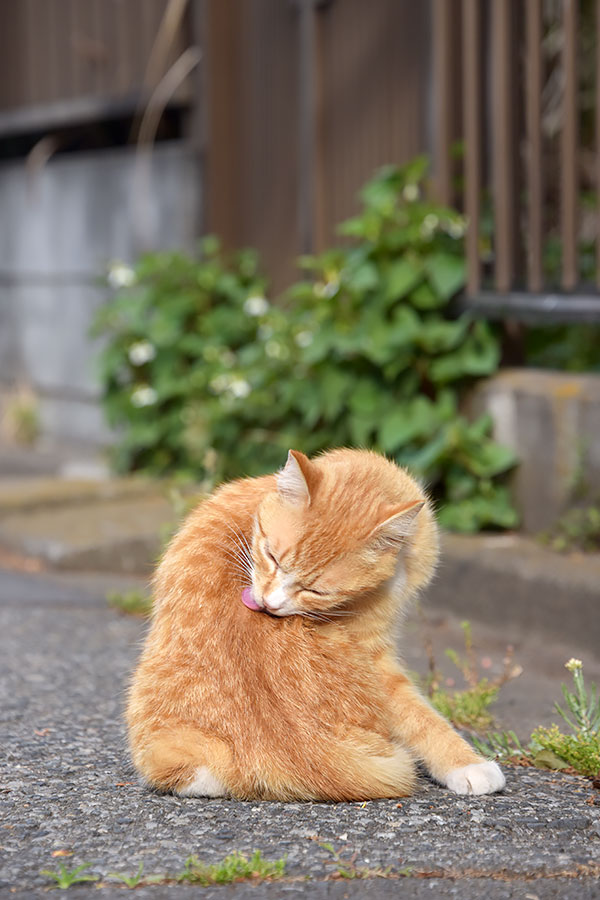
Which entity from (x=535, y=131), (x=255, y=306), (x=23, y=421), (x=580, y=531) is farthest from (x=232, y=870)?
(x=23, y=421)

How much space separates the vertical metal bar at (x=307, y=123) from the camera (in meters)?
6.73

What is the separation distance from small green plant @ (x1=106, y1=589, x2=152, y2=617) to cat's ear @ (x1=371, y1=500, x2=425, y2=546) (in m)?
2.23

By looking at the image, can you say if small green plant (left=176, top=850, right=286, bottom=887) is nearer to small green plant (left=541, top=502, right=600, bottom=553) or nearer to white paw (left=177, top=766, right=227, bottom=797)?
white paw (left=177, top=766, right=227, bottom=797)

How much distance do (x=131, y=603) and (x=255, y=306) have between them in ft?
8.01

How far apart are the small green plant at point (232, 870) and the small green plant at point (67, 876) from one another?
0.18 m

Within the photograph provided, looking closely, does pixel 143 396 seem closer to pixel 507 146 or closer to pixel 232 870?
pixel 507 146

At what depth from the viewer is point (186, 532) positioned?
298cm

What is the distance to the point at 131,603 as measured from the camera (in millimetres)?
4836

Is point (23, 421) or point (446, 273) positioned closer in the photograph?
point (446, 273)

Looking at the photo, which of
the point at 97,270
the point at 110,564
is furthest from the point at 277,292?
the point at 110,564

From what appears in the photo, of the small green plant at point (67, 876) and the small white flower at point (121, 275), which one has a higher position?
the small white flower at point (121, 275)

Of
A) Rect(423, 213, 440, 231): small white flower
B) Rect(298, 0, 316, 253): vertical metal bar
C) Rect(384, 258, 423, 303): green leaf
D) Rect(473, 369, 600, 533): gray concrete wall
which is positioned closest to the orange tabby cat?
Rect(473, 369, 600, 533): gray concrete wall

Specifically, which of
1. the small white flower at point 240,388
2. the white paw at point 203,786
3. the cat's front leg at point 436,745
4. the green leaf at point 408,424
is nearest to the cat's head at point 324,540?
the cat's front leg at point 436,745

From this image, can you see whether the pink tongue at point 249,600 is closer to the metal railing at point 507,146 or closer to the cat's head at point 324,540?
the cat's head at point 324,540
